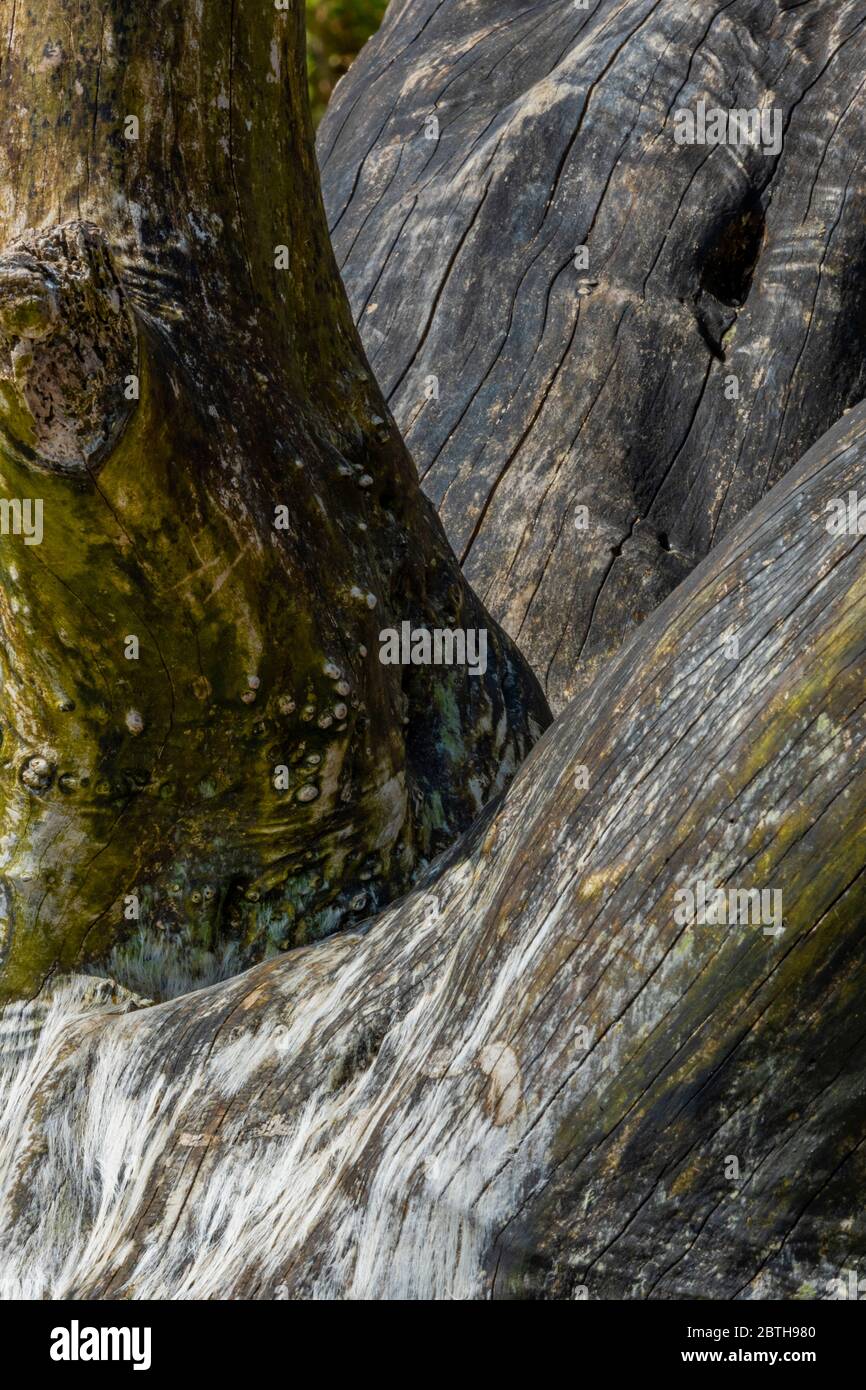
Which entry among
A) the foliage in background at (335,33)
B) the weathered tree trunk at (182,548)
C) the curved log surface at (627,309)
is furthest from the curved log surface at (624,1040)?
the foliage in background at (335,33)

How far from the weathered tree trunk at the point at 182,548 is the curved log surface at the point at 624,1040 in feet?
1.11

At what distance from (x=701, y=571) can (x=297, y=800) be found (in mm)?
807

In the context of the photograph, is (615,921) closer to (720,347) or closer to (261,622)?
(261,622)

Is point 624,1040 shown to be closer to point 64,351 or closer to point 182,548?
point 182,548

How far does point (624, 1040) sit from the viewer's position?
198 centimetres

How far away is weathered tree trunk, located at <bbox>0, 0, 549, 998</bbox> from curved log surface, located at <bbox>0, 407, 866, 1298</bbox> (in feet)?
1.11

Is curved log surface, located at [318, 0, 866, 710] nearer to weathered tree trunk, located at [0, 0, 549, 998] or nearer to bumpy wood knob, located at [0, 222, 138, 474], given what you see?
weathered tree trunk, located at [0, 0, 549, 998]

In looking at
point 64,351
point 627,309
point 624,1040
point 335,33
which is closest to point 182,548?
point 64,351

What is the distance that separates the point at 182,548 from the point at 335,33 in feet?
42.0

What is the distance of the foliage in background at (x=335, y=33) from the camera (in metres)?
13.4

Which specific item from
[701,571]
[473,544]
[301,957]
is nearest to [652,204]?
[473,544]

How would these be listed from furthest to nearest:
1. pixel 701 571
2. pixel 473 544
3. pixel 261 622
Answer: pixel 473 544 → pixel 261 622 → pixel 701 571

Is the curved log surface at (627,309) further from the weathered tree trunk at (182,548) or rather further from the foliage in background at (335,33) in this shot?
the foliage in background at (335,33)

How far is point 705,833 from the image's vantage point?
1.97 meters
